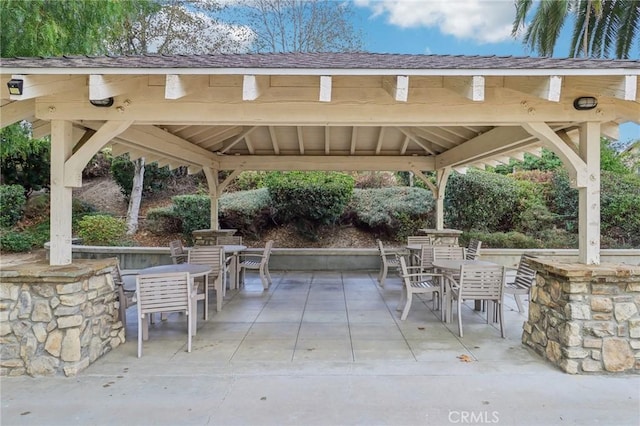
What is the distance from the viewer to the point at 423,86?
4043 millimetres

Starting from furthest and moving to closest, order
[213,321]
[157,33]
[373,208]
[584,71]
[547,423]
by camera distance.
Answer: [157,33] < [373,208] < [213,321] < [584,71] < [547,423]

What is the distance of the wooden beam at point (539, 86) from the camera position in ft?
11.0

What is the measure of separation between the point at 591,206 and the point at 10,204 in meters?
13.9

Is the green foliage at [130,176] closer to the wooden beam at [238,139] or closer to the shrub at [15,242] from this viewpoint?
the shrub at [15,242]

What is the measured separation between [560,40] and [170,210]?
17775mm

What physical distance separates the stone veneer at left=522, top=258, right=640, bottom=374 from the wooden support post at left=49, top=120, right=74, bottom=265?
4.77 meters

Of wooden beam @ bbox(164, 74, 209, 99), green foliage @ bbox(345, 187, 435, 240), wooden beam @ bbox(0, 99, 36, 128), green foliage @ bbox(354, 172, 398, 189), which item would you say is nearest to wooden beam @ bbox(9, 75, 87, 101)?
wooden beam @ bbox(0, 99, 36, 128)

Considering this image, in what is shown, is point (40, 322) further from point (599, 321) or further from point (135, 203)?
point (135, 203)

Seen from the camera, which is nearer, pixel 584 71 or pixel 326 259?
pixel 584 71

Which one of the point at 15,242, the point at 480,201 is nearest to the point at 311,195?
the point at 480,201

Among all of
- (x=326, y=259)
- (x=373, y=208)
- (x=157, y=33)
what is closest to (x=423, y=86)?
(x=326, y=259)

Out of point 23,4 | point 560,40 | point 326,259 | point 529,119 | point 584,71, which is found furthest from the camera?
point 560,40

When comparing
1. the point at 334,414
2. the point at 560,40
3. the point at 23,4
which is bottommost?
the point at 334,414

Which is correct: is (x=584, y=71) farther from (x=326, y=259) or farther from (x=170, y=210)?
(x=170, y=210)
